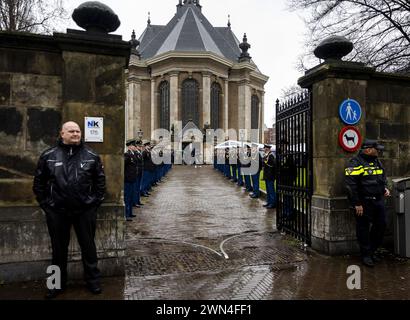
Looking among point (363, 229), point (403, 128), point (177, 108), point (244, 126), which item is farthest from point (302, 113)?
point (244, 126)

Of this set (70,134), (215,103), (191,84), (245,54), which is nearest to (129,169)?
(70,134)

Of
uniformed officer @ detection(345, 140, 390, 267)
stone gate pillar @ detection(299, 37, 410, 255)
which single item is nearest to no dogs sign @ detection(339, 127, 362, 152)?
stone gate pillar @ detection(299, 37, 410, 255)

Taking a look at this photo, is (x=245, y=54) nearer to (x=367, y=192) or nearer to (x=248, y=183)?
(x=248, y=183)

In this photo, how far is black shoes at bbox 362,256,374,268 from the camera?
17.5 ft

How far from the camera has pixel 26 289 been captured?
436 cm

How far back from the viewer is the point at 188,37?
50.1 metres

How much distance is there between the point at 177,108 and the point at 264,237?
132 feet

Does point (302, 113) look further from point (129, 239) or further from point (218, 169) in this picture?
point (218, 169)

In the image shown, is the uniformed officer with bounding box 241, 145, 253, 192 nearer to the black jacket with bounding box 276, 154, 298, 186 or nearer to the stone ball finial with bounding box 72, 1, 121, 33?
the black jacket with bounding box 276, 154, 298, 186

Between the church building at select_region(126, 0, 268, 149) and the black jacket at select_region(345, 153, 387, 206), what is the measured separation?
40615mm

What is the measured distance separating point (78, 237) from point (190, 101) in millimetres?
43994

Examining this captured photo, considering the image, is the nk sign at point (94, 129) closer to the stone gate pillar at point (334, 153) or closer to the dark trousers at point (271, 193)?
the stone gate pillar at point (334, 153)
